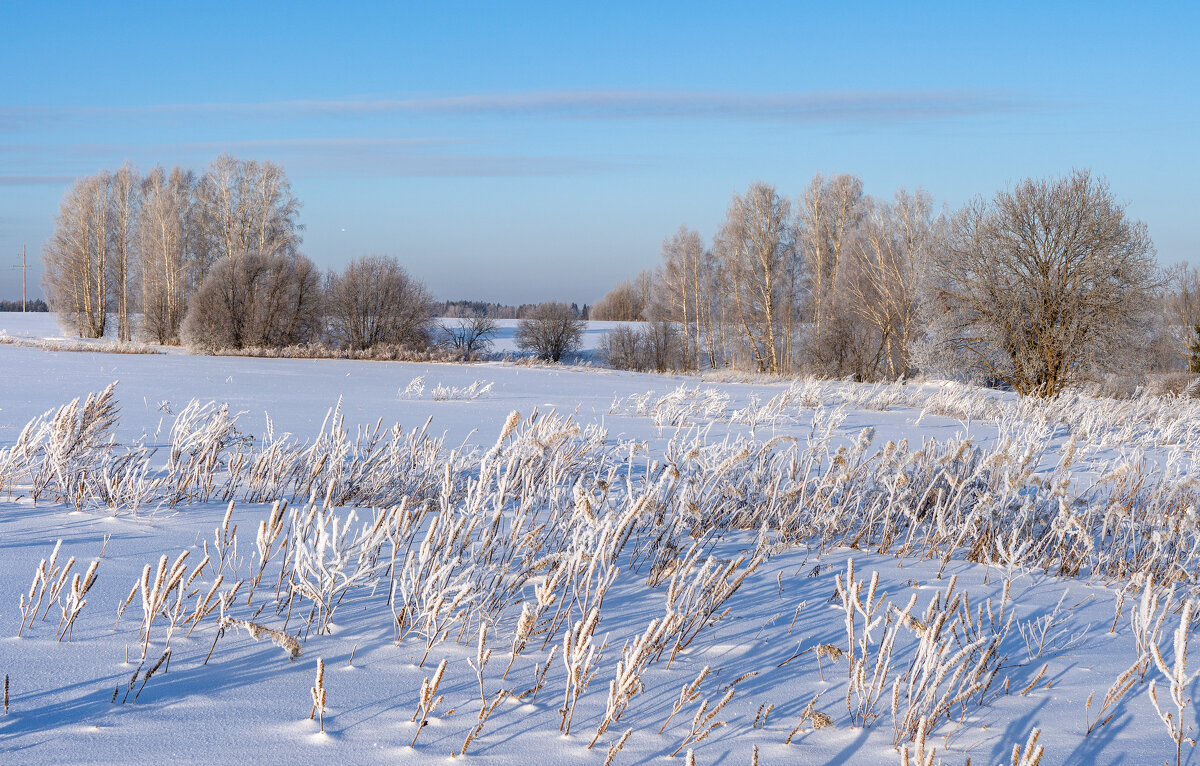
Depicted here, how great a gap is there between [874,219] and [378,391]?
1087 inches

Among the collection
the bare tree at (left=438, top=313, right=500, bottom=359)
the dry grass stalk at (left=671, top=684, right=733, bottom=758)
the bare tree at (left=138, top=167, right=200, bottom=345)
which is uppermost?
the bare tree at (left=138, top=167, right=200, bottom=345)

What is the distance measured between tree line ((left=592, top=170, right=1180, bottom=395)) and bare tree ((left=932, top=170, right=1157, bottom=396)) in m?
0.03

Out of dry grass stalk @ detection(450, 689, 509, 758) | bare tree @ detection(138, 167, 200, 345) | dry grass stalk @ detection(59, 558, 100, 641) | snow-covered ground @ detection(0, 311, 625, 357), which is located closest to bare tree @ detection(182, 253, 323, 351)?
bare tree @ detection(138, 167, 200, 345)

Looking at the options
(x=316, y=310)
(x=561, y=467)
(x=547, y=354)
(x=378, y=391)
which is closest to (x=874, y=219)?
(x=547, y=354)

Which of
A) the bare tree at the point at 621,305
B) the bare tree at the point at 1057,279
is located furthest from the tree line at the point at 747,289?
the bare tree at the point at 621,305

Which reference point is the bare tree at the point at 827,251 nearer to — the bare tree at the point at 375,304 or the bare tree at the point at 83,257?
the bare tree at the point at 375,304

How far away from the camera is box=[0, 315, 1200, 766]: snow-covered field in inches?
72.8

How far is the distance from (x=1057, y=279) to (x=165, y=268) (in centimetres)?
3576

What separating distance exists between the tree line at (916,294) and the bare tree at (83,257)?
26.2 m

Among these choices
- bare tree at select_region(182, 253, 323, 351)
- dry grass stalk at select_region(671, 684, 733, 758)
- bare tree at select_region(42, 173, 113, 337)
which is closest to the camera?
dry grass stalk at select_region(671, 684, 733, 758)

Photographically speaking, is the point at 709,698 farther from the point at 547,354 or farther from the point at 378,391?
the point at 547,354

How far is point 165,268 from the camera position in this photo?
36844 millimetres

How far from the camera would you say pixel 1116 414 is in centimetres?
1192

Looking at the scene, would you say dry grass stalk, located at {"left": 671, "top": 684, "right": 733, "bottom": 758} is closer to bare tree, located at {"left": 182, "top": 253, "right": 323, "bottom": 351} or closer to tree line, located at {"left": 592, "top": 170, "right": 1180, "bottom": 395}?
tree line, located at {"left": 592, "top": 170, "right": 1180, "bottom": 395}
